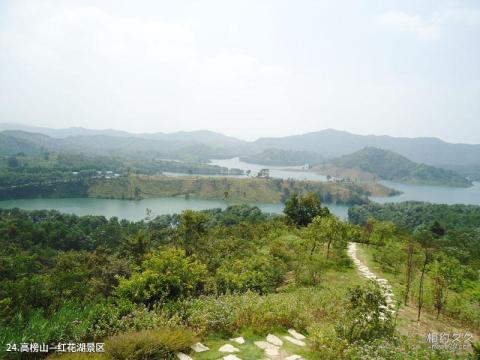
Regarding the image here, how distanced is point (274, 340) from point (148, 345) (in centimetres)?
184

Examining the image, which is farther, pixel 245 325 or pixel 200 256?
pixel 200 256

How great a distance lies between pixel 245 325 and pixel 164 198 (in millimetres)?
103330

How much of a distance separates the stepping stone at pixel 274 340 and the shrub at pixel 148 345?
117 centimetres

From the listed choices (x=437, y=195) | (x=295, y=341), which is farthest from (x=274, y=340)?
(x=437, y=195)

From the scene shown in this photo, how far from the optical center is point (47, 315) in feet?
16.0

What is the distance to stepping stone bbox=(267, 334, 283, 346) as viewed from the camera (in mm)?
4765

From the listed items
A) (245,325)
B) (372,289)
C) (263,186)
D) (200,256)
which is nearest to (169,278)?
(245,325)

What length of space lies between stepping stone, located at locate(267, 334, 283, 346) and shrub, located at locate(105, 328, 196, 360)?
1.17m

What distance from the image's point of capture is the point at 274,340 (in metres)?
4.84

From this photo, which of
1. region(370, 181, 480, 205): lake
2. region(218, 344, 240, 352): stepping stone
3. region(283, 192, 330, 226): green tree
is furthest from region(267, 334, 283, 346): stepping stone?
region(370, 181, 480, 205): lake

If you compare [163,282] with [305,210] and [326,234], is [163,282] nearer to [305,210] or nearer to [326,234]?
[326,234]

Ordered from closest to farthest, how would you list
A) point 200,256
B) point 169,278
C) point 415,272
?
point 169,278 < point 415,272 < point 200,256

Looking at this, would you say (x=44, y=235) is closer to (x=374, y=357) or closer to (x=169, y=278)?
(x=169, y=278)

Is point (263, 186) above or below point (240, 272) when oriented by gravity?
below
